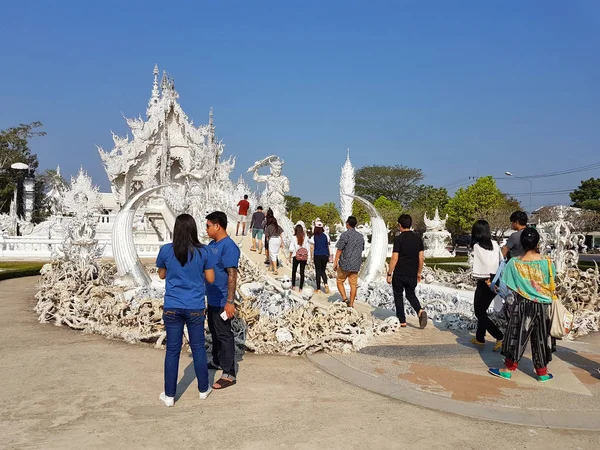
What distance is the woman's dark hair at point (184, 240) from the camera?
4227 mm

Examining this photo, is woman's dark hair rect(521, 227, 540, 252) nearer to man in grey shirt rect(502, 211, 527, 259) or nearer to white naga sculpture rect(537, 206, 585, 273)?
man in grey shirt rect(502, 211, 527, 259)

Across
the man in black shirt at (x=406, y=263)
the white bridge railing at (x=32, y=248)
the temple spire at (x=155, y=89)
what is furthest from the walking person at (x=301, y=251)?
the temple spire at (x=155, y=89)

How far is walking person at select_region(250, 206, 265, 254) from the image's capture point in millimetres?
14609

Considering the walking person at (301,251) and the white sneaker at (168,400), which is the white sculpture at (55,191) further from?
the white sneaker at (168,400)

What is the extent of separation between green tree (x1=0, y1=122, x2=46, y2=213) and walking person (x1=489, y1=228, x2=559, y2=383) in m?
37.4

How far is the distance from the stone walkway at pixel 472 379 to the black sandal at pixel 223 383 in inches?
42.2

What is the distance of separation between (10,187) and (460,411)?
3845 centimetres

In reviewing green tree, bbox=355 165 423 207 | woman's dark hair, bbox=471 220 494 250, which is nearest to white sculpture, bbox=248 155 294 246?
woman's dark hair, bbox=471 220 494 250

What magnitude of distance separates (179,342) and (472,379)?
288 cm

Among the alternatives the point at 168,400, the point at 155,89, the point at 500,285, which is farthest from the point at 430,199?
the point at 168,400

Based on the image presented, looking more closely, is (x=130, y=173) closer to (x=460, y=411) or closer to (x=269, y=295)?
(x=269, y=295)

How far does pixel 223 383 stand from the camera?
476 cm

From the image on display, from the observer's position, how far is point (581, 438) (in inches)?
147

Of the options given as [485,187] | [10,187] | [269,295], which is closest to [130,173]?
[10,187]
